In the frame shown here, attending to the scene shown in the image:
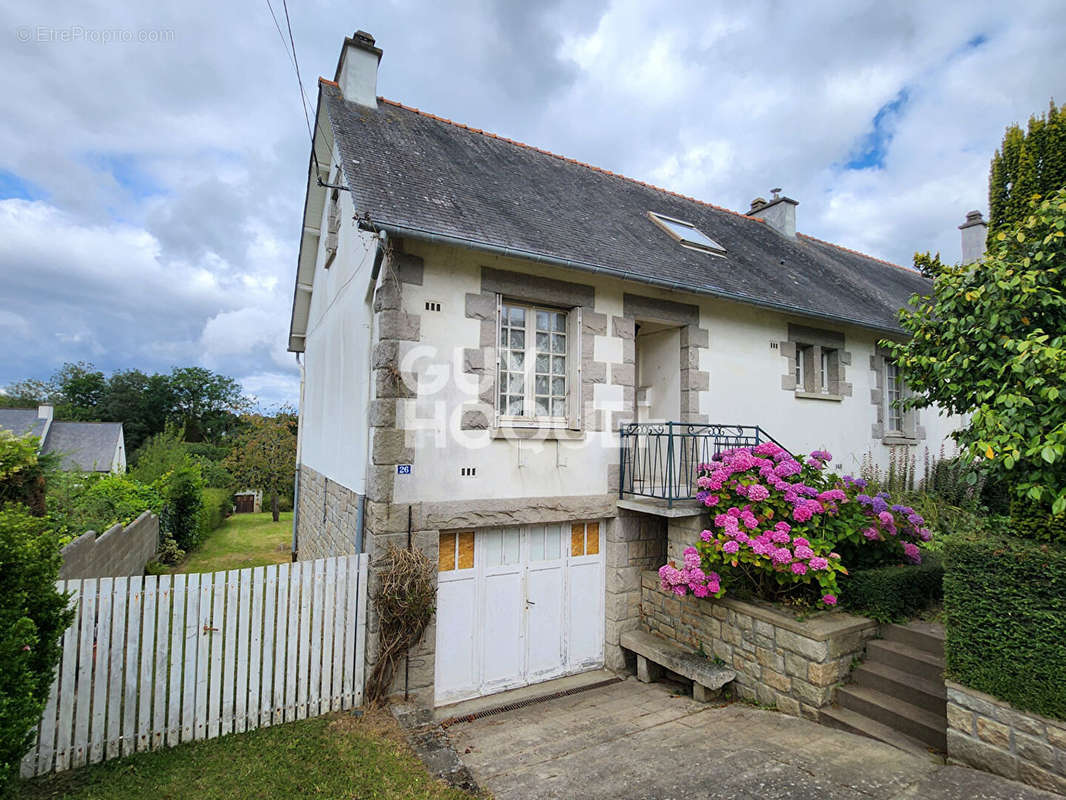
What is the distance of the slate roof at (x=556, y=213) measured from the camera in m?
5.68

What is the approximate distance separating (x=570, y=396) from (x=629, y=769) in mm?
3517

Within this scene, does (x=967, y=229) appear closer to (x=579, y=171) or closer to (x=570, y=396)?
(x=579, y=171)

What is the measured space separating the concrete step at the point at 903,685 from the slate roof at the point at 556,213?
4.19 metres

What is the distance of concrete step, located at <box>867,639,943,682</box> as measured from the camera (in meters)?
4.62

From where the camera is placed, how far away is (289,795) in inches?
143

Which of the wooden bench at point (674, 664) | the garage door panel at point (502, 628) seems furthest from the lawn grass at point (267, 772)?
the wooden bench at point (674, 664)

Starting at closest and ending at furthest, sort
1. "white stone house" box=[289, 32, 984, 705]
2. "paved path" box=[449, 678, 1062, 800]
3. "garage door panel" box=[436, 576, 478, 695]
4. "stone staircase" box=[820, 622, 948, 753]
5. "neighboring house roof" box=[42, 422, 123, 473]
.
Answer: "paved path" box=[449, 678, 1062, 800]
"stone staircase" box=[820, 622, 948, 753]
"white stone house" box=[289, 32, 984, 705]
"garage door panel" box=[436, 576, 478, 695]
"neighboring house roof" box=[42, 422, 123, 473]

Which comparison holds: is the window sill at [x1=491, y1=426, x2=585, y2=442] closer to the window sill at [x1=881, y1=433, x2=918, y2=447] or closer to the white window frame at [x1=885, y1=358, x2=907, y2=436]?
the window sill at [x1=881, y1=433, x2=918, y2=447]

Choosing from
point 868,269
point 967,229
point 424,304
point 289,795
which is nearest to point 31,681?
point 289,795

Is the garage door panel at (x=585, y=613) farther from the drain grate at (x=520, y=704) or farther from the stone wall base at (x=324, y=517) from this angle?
the stone wall base at (x=324, y=517)

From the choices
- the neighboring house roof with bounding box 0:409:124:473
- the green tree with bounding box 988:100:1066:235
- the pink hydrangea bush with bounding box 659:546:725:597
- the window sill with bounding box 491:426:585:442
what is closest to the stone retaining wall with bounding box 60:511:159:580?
the window sill with bounding box 491:426:585:442

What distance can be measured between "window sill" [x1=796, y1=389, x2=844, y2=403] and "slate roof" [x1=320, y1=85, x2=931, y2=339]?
3.67 ft

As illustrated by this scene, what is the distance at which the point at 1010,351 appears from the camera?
3.90m

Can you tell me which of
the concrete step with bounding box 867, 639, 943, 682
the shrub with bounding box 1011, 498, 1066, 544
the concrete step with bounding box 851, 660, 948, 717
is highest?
the shrub with bounding box 1011, 498, 1066, 544
